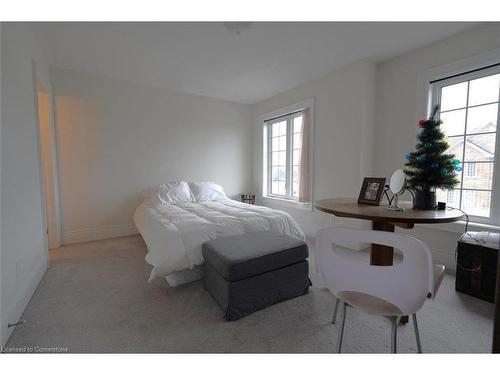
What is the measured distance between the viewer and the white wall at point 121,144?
10.9 ft

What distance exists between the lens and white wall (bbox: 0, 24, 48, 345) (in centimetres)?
158

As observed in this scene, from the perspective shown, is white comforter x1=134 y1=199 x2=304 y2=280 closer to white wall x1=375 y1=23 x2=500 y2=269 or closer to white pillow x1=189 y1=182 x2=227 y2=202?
white pillow x1=189 y1=182 x2=227 y2=202

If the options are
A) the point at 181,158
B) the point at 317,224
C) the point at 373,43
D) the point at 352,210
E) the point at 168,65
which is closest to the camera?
the point at 352,210

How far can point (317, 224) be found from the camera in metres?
3.63

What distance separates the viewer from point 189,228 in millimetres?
2164

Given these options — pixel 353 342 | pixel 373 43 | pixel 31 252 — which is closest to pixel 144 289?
pixel 31 252

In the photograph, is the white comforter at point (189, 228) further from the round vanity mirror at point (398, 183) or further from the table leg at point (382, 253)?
the round vanity mirror at point (398, 183)

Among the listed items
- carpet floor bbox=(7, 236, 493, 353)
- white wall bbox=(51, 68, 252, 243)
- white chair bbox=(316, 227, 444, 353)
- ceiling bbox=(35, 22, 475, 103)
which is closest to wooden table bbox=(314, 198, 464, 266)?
white chair bbox=(316, 227, 444, 353)

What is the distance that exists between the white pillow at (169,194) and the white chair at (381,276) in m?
2.84

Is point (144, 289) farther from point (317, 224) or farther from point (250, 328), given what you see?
point (317, 224)

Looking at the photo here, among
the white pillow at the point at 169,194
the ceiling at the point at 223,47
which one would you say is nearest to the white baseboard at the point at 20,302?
the white pillow at the point at 169,194

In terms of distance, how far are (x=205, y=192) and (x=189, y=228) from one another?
174 cm

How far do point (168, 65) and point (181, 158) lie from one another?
1.60 m
